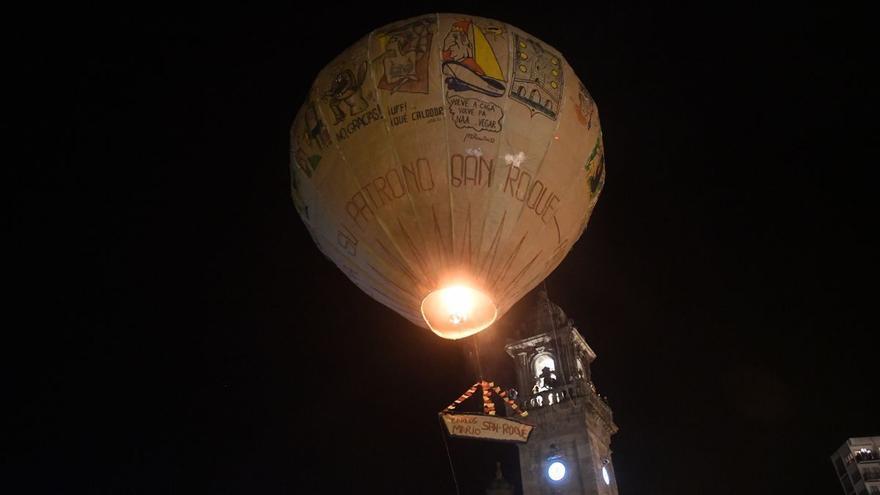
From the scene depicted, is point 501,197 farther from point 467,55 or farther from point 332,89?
point 332,89

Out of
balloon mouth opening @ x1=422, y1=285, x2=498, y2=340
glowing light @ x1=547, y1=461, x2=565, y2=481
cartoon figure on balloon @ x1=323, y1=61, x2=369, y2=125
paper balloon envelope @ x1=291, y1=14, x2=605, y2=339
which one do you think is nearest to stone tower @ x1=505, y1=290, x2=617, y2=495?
glowing light @ x1=547, y1=461, x2=565, y2=481

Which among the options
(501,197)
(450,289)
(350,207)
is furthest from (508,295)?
(350,207)

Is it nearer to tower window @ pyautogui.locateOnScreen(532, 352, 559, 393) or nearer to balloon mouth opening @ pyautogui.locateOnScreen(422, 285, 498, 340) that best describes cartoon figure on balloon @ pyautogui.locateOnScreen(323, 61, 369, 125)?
balloon mouth opening @ pyautogui.locateOnScreen(422, 285, 498, 340)

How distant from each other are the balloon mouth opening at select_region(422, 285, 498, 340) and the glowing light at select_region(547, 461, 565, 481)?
78.2 feet

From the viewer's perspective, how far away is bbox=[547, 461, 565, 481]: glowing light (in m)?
29.2

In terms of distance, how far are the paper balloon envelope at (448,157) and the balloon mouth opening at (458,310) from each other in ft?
0.05

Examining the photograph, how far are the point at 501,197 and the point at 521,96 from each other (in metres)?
1.21

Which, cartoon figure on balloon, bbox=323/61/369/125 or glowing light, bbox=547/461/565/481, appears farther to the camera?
glowing light, bbox=547/461/565/481

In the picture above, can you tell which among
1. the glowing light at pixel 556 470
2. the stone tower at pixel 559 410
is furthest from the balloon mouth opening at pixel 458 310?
the glowing light at pixel 556 470

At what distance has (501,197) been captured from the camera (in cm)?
712

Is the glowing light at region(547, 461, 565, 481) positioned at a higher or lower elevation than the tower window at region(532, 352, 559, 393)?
lower

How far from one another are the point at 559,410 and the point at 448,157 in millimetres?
26035

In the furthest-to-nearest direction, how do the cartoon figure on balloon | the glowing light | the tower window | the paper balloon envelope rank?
the tower window → the glowing light → the cartoon figure on balloon → the paper balloon envelope

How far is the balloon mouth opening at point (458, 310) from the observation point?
7680 mm
